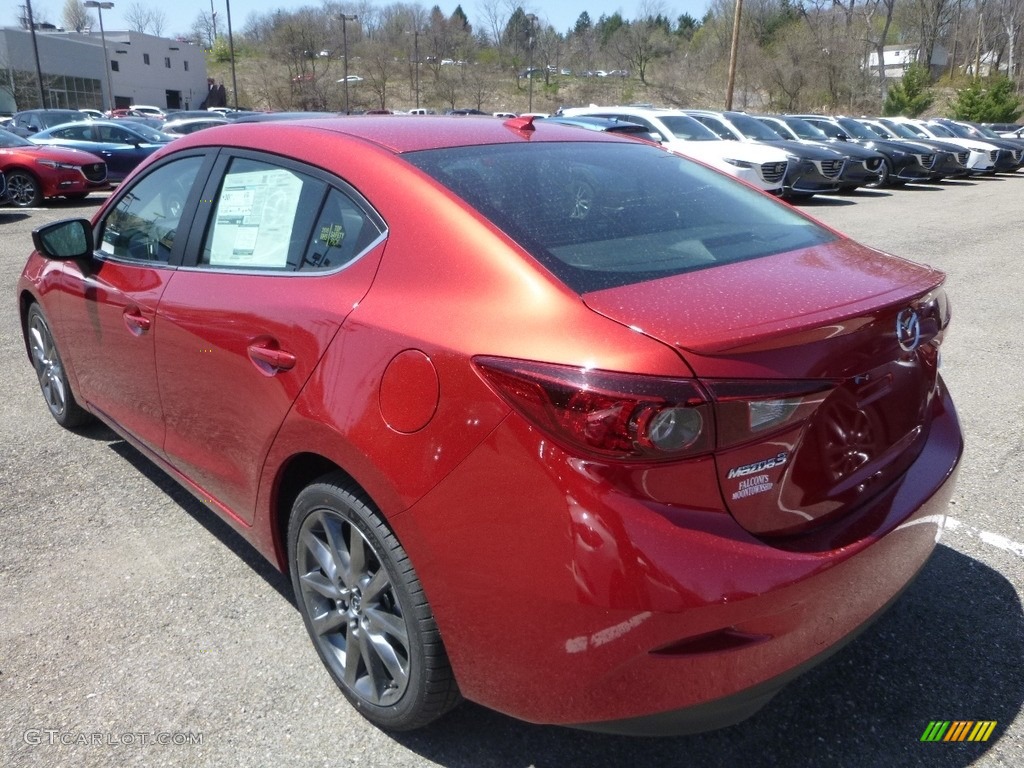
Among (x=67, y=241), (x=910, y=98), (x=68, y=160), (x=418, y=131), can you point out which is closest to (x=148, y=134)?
(x=68, y=160)

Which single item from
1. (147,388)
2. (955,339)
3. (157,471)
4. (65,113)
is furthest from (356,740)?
(65,113)

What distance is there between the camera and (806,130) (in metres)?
20.1

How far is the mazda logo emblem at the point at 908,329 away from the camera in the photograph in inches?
84.4

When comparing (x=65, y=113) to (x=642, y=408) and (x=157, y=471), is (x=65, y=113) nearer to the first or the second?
(x=157, y=471)

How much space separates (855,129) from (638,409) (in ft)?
75.8

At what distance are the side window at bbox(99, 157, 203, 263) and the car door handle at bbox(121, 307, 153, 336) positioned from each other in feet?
0.67

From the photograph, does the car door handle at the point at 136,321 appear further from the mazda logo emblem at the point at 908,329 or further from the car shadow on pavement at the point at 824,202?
the car shadow on pavement at the point at 824,202

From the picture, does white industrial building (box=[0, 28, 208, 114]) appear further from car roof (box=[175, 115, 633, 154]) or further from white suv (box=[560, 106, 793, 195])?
car roof (box=[175, 115, 633, 154])

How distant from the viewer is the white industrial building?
5616 centimetres

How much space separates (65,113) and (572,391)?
27.2 meters

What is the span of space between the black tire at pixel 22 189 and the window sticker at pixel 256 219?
43.6 feet

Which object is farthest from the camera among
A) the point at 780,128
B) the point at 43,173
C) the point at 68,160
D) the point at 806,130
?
the point at 806,130

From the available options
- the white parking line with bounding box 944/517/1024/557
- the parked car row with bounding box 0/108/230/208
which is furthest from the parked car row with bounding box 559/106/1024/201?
the white parking line with bounding box 944/517/1024/557

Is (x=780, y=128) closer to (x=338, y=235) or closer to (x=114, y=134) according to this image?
(x=114, y=134)
